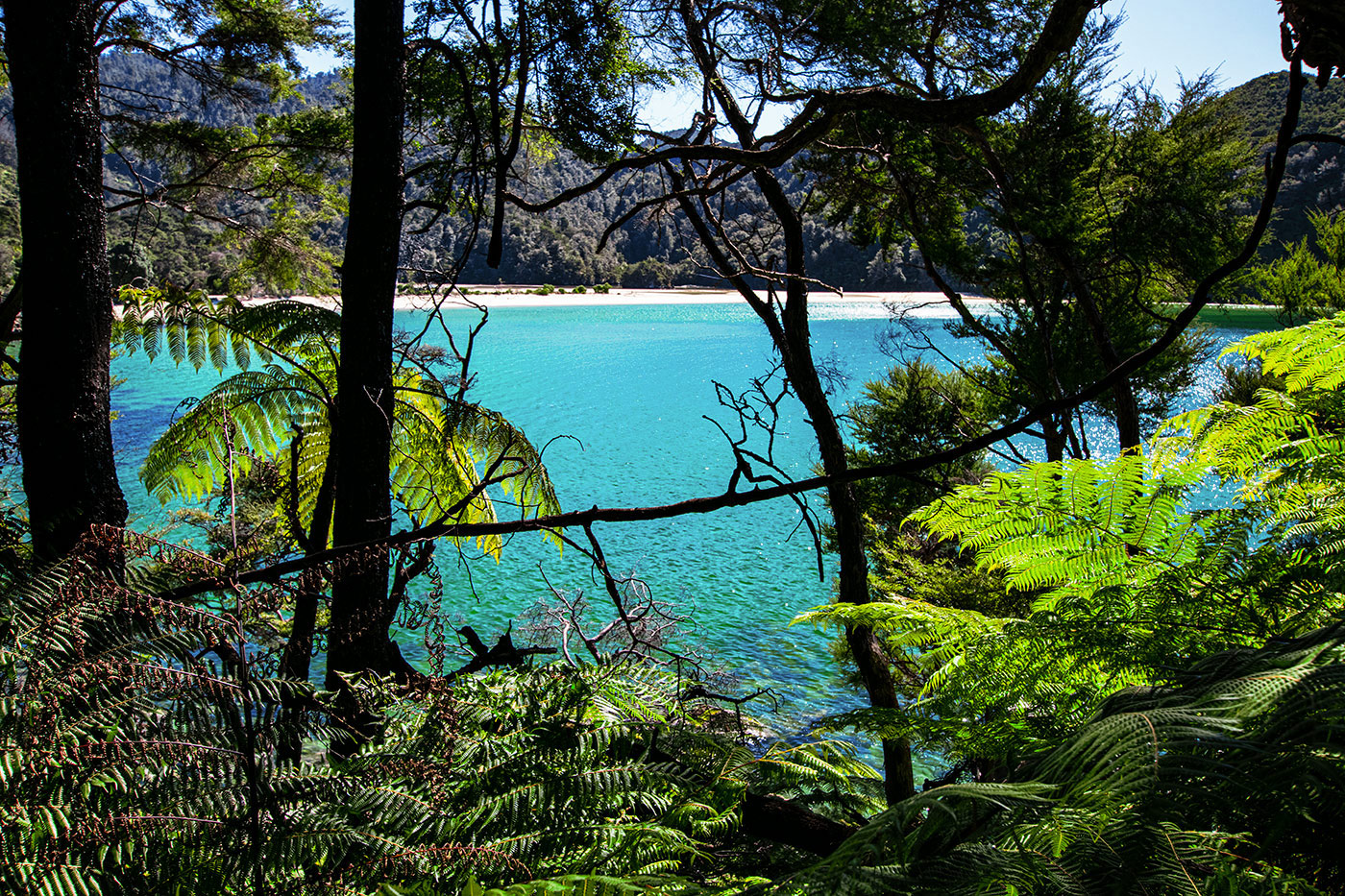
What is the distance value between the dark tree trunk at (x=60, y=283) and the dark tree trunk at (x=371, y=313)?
0.56 meters

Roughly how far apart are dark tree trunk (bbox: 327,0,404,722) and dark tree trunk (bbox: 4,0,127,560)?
1.83ft

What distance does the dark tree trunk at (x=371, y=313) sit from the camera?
2.12 metres

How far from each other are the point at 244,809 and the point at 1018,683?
64.2 inches

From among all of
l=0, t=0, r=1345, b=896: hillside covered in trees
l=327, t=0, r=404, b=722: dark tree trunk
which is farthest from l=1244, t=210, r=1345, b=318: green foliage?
l=327, t=0, r=404, b=722: dark tree trunk

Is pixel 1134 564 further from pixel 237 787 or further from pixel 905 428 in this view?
pixel 905 428

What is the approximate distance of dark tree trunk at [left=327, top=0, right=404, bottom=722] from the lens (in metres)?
2.12

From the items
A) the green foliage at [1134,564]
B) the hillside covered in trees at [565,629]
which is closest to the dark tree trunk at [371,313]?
the hillside covered in trees at [565,629]

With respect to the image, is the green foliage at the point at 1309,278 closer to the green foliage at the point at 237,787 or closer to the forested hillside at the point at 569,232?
the forested hillside at the point at 569,232

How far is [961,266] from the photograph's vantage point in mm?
7297

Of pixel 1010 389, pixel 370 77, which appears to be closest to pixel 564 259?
pixel 1010 389

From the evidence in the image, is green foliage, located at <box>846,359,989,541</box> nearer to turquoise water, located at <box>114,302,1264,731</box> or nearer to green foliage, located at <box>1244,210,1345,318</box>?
turquoise water, located at <box>114,302,1264,731</box>

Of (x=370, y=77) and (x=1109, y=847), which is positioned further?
(x=370, y=77)

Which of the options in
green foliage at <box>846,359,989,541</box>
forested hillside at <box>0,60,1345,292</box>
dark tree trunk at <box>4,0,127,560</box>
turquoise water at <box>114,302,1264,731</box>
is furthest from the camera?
turquoise water at <box>114,302,1264,731</box>

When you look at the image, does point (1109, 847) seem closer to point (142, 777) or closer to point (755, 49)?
point (142, 777)
